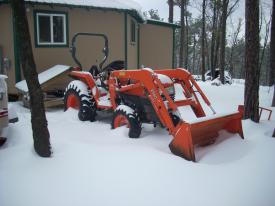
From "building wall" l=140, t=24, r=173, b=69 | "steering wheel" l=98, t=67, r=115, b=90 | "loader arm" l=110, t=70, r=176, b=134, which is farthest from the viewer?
"building wall" l=140, t=24, r=173, b=69

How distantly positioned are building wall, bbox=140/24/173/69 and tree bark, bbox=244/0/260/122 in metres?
10.1

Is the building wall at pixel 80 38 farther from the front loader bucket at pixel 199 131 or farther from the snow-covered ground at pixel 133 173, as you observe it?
the front loader bucket at pixel 199 131

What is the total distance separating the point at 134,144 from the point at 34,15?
26.2ft

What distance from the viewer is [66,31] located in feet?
41.9

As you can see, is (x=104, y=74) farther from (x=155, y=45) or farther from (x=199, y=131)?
(x=155, y=45)

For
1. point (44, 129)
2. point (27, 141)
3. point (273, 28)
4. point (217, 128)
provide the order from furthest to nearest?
point (273, 28) → point (217, 128) → point (27, 141) → point (44, 129)

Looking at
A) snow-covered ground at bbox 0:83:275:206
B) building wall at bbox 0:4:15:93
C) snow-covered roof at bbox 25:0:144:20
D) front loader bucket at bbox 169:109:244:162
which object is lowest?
snow-covered ground at bbox 0:83:275:206

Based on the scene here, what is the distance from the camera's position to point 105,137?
263 inches

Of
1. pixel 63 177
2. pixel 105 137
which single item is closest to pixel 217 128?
pixel 105 137

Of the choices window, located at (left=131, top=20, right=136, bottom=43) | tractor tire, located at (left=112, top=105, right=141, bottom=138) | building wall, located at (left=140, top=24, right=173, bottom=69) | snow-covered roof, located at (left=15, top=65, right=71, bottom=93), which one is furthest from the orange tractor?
building wall, located at (left=140, top=24, right=173, bottom=69)

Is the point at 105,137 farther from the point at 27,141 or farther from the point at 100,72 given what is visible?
the point at 100,72

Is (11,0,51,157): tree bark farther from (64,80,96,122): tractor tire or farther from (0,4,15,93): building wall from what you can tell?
(0,4,15,93): building wall

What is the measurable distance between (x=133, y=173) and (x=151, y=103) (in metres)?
2.11

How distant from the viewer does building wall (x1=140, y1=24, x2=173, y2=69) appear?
1742 cm
